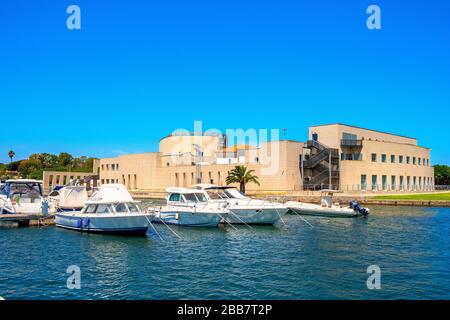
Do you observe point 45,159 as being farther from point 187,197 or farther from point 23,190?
point 187,197

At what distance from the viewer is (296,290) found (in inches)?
751

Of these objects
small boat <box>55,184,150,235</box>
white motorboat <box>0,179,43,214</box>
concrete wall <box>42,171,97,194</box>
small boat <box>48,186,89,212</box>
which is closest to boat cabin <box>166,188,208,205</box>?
small boat <box>55,184,150,235</box>

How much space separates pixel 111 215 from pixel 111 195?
2.12m

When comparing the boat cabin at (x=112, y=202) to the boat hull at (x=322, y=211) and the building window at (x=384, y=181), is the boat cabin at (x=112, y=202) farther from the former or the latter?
the building window at (x=384, y=181)

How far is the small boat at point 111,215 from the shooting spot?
3394cm

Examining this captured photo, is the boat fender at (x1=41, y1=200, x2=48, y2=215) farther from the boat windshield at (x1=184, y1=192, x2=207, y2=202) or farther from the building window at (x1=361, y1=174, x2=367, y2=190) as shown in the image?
the building window at (x1=361, y1=174, x2=367, y2=190)

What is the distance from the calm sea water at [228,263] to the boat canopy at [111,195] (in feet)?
9.83

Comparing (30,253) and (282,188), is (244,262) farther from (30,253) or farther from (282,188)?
(282,188)

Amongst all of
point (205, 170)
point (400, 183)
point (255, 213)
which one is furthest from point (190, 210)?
point (400, 183)

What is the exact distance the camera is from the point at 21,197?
148ft

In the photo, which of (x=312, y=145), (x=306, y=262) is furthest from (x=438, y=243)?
(x=312, y=145)

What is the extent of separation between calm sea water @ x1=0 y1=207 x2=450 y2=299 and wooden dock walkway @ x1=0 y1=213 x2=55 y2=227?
2179 mm

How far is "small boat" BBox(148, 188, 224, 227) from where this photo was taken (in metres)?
40.2

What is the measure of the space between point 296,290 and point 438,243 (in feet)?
58.1
